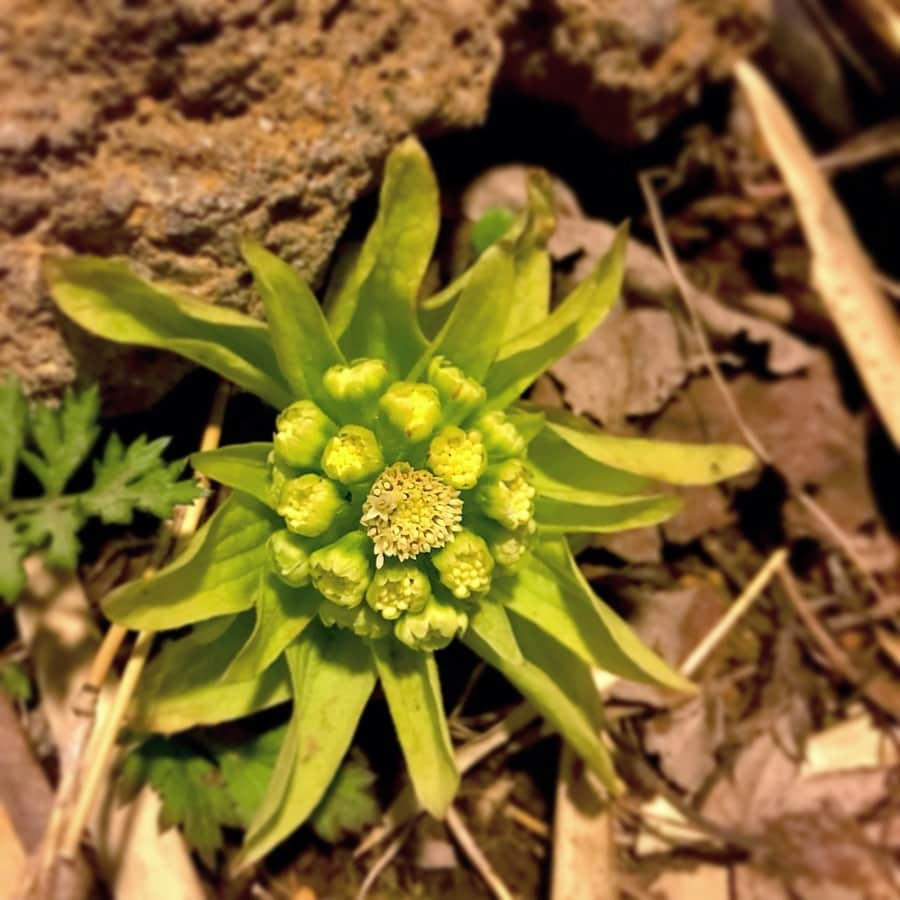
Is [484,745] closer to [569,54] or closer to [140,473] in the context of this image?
[140,473]

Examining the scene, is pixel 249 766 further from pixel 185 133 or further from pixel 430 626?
pixel 185 133

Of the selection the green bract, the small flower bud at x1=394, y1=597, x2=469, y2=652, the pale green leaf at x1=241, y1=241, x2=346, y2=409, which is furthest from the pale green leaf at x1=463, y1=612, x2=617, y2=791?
the pale green leaf at x1=241, y1=241, x2=346, y2=409

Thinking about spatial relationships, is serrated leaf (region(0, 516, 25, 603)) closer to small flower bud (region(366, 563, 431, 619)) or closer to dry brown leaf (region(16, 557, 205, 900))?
dry brown leaf (region(16, 557, 205, 900))

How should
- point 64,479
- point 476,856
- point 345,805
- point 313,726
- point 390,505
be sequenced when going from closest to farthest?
point 390,505 → point 313,726 → point 64,479 → point 345,805 → point 476,856

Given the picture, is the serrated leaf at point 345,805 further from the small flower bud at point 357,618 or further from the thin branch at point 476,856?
the small flower bud at point 357,618

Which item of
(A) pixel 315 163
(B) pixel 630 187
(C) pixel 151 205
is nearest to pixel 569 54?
(B) pixel 630 187

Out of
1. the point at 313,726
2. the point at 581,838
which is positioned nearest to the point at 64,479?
the point at 313,726
